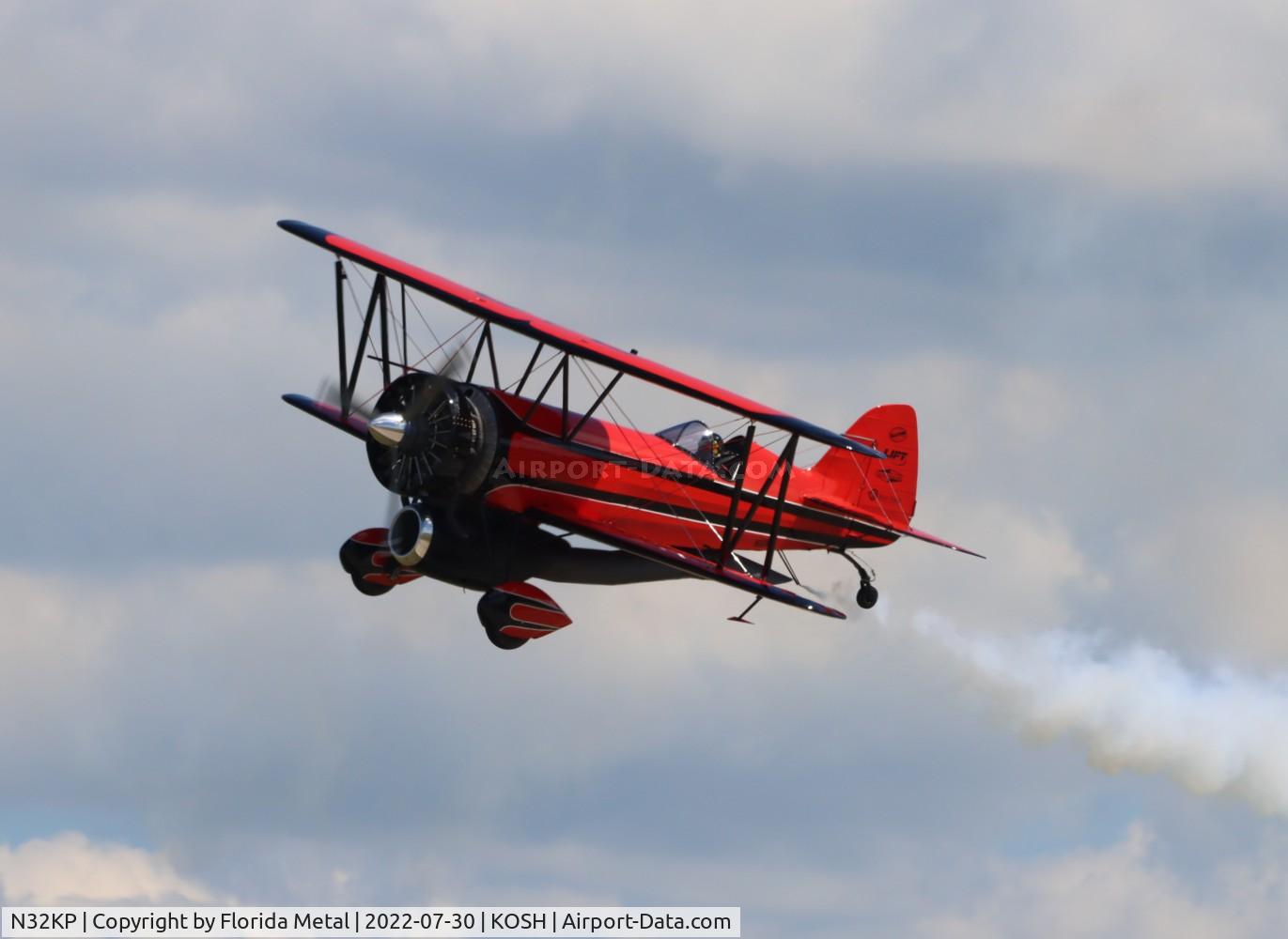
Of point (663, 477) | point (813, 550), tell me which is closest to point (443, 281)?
point (663, 477)

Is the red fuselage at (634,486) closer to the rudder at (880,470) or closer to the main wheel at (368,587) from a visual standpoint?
the rudder at (880,470)

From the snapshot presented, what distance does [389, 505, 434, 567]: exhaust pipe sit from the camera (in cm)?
3048

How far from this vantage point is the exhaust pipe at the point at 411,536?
30484 millimetres

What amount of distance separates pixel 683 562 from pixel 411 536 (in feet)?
12.5

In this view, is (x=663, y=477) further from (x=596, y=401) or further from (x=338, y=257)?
(x=338, y=257)

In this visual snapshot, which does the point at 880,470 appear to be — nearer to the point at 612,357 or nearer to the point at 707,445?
the point at 707,445

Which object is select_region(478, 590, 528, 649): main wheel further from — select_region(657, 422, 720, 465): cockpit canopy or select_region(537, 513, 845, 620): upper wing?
select_region(657, 422, 720, 465): cockpit canopy

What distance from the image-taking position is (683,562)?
103ft

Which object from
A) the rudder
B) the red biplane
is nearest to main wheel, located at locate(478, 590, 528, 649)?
the red biplane

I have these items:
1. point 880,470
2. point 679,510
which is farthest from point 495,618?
point 880,470

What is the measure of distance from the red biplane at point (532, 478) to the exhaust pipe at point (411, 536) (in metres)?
0.02

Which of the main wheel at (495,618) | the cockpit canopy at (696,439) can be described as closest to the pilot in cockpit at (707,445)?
the cockpit canopy at (696,439)

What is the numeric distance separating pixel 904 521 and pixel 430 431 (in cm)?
1012

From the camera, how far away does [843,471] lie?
36938 mm
